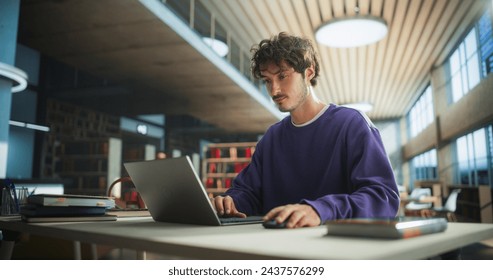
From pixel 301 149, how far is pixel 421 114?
12.0 meters

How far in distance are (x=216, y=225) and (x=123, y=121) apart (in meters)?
9.95

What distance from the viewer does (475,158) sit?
775 centimetres

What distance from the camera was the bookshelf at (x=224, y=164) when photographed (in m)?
8.49

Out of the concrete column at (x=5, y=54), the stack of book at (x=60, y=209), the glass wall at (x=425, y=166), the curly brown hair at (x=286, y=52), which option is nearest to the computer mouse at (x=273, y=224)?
the stack of book at (x=60, y=209)

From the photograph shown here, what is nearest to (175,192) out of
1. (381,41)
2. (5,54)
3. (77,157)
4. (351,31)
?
(5,54)

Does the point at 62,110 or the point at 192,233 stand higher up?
the point at 62,110

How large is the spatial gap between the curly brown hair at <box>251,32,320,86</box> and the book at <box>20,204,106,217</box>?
75 centimetres

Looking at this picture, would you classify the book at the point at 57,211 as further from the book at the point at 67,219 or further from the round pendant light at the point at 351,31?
the round pendant light at the point at 351,31

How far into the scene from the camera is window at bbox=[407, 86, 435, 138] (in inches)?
423

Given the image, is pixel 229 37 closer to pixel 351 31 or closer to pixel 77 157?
pixel 351 31

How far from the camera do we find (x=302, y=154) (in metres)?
1.43

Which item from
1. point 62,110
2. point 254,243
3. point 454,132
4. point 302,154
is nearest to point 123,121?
point 62,110
